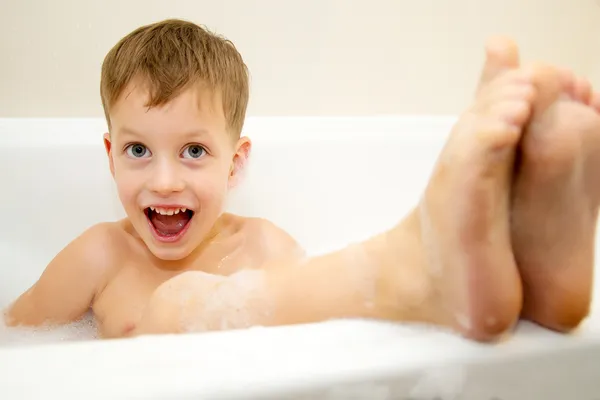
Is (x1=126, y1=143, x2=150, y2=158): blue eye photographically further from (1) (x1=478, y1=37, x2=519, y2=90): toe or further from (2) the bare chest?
(1) (x1=478, y1=37, x2=519, y2=90): toe

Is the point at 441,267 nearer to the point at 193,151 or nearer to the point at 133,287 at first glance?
the point at 193,151

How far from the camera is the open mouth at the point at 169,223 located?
2.97 feet

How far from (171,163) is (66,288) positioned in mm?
279

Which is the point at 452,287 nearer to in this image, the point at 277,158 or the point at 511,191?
the point at 511,191

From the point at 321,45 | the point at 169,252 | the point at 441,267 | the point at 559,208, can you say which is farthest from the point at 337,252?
the point at 321,45

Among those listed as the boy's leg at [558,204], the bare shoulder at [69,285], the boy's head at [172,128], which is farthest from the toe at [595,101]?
the bare shoulder at [69,285]

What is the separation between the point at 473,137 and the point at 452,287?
143mm

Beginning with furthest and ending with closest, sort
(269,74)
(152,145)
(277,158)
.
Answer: (269,74) → (277,158) → (152,145)

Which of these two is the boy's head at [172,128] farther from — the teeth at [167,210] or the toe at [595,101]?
the toe at [595,101]

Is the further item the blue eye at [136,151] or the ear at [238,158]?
the ear at [238,158]

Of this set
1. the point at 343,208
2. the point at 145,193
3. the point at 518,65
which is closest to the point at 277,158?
the point at 343,208

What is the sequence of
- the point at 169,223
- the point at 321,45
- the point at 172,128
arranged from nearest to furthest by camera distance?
the point at 172,128 → the point at 169,223 → the point at 321,45

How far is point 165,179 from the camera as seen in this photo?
0.83 metres

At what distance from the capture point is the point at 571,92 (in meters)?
0.53
